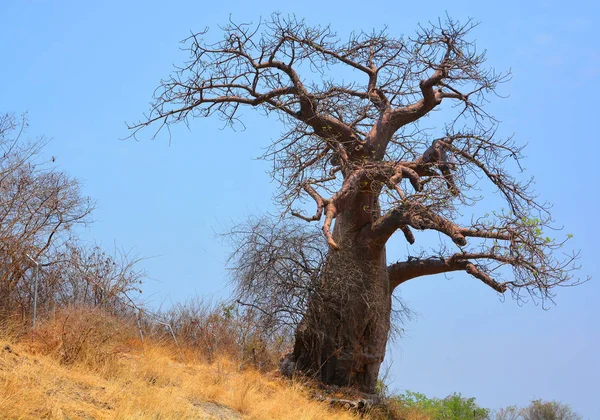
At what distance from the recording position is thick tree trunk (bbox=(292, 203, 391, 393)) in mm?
10852

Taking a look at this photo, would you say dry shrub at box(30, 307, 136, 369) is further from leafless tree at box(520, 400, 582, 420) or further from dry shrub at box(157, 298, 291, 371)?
leafless tree at box(520, 400, 582, 420)

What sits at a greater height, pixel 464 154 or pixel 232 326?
pixel 464 154

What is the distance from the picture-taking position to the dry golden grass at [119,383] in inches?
256

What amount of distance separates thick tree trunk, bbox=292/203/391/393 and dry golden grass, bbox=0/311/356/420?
0.84 metres

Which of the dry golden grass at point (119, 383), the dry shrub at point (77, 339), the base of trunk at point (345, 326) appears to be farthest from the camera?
the base of trunk at point (345, 326)

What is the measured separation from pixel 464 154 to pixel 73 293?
22.6 feet

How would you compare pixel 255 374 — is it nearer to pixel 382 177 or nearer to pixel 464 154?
pixel 382 177

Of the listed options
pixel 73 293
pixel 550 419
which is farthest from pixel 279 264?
pixel 550 419

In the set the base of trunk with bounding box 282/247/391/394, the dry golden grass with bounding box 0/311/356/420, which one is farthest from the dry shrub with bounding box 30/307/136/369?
the base of trunk with bounding box 282/247/391/394

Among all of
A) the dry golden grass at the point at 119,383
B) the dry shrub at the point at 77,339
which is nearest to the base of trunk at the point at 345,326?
the dry golden grass at the point at 119,383

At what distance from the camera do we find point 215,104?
11.5m

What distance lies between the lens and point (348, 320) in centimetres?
1092

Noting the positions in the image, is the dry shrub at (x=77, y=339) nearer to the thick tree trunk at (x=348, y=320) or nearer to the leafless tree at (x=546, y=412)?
the thick tree trunk at (x=348, y=320)

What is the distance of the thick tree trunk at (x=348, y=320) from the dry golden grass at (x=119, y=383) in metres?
0.84
